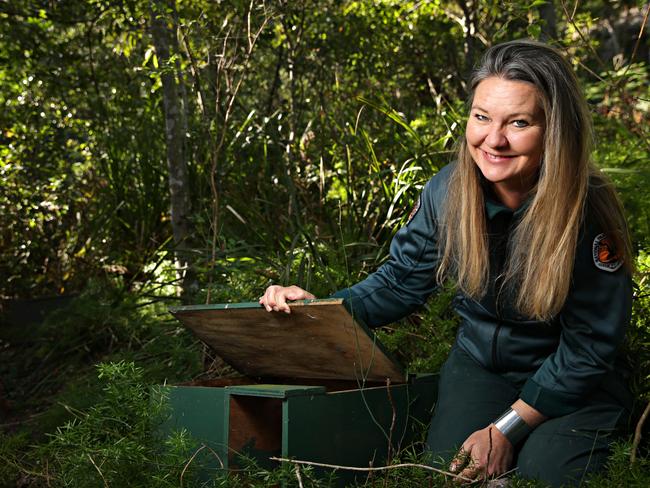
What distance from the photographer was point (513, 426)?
2.40 meters

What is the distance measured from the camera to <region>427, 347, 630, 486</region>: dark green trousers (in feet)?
7.54

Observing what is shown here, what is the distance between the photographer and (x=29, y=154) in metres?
6.95

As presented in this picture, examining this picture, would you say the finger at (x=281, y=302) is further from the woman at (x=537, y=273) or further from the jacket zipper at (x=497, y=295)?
the jacket zipper at (x=497, y=295)

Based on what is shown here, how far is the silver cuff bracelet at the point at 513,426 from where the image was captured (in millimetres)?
2391

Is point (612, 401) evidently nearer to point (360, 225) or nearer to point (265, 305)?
point (265, 305)

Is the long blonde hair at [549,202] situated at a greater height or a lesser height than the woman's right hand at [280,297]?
greater

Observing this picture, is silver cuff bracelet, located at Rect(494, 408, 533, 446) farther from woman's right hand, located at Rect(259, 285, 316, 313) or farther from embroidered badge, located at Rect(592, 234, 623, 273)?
woman's right hand, located at Rect(259, 285, 316, 313)

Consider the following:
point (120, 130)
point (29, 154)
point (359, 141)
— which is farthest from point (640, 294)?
point (29, 154)

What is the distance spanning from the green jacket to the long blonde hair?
2.4 inches

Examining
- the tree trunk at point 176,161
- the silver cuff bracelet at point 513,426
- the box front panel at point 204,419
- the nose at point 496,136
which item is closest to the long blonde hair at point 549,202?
the nose at point 496,136

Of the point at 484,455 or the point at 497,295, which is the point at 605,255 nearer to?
the point at 497,295

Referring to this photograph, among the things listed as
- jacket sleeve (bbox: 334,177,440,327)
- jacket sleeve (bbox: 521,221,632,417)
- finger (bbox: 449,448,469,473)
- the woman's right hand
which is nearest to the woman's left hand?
finger (bbox: 449,448,469,473)

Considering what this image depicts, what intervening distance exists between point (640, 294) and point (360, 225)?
1596mm

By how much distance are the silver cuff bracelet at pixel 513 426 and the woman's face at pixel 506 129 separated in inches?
27.8
